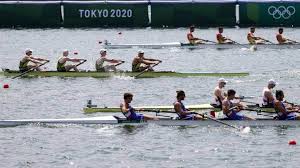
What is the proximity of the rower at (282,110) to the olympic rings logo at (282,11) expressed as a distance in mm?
41655

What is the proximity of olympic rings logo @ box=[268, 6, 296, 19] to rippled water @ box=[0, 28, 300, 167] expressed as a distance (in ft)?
6.02

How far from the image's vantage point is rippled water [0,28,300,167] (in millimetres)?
34531

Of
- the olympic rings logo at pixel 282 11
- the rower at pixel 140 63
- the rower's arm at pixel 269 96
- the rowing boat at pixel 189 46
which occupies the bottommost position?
the rower's arm at pixel 269 96

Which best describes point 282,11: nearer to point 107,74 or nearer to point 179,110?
point 107,74

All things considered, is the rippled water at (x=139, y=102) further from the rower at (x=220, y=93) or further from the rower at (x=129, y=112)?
the rower at (x=220, y=93)

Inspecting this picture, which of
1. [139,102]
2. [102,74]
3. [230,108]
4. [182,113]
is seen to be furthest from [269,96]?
[102,74]

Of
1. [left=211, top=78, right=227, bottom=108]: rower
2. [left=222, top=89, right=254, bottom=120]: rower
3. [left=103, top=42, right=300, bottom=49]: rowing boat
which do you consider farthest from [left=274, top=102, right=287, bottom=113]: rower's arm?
[left=103, top=42, right=300, bottom=49]: rowing boat

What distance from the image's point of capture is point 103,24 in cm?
8144

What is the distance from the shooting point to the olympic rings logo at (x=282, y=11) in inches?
3130

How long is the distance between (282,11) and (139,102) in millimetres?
35314

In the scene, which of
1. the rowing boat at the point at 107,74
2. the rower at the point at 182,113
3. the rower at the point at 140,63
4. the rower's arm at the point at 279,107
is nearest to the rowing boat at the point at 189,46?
the rowing boat at the point at 107,74

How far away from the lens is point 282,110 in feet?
125

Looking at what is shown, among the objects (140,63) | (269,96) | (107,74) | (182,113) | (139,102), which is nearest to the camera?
(182,113)

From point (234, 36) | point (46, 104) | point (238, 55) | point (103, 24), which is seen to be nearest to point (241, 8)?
point (234, 36)
